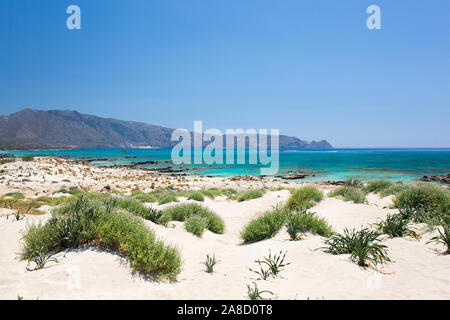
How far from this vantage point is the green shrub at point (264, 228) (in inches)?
293

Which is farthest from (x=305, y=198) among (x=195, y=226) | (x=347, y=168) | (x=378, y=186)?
(x=347, y=168)

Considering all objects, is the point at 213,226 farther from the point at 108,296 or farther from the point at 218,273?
the point at 108,296

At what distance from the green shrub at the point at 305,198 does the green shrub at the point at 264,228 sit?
3.15m

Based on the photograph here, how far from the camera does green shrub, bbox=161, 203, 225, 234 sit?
359 inches

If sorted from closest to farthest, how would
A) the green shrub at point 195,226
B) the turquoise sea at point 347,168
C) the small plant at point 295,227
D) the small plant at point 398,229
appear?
1. the small plant at point 398,229
2. the small plant at point 295,227
3. the green shrub at point 195,226
4. the turquoise sea at point 347,168

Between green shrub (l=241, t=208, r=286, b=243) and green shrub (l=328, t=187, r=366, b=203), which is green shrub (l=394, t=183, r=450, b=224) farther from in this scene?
green shrub (l=241, t=208, r=286, b=243)

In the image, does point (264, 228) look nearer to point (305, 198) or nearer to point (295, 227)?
point (295, 227)

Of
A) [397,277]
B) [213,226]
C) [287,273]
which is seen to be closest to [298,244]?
[287,273]

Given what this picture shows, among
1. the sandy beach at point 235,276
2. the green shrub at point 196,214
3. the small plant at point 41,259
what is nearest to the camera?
the sandy beach at point 235,276

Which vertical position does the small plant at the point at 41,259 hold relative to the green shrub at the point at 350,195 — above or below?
above

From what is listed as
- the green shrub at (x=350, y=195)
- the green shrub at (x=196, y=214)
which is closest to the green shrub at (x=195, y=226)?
the green shrub at (x=196, y=214)

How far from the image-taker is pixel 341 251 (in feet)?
18.4

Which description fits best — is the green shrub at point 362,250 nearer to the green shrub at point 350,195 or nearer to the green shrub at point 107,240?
the green shrub at point 107,240

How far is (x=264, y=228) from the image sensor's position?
750cm
